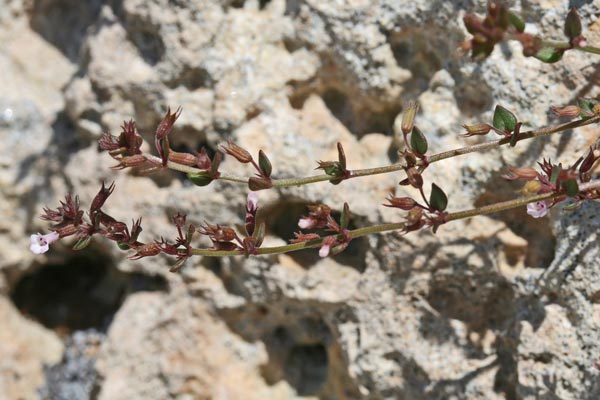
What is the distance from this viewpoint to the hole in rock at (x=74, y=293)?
14.0 feet

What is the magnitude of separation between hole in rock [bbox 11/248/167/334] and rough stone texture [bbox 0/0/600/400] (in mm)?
65

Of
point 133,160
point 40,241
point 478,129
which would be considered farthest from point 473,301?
point 40,241

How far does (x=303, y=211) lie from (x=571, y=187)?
1.40 meters

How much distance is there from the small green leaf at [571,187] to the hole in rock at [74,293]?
101 inches

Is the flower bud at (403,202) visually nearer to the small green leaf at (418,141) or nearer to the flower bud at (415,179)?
the flower bud at (415,179)

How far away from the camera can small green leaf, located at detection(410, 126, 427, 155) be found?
2.46m

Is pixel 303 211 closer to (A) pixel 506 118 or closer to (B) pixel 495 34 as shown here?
(A) pixel 506 118

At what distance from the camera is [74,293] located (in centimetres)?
444

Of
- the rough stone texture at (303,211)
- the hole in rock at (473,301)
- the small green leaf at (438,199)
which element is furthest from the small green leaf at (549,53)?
the hole in rock at (473,301)

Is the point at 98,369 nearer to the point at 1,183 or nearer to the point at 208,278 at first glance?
the point at 208,278

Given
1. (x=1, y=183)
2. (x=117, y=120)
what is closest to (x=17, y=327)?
Answer: (x=1, y=183)

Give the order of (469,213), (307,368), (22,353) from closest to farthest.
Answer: (469,213), (307,368), (22,353)

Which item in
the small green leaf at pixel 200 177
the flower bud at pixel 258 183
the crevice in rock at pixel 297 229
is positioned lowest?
the crevice in rock at pixel 297 229

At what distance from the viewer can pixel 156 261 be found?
3709 mm
